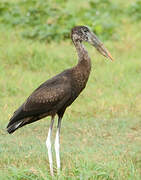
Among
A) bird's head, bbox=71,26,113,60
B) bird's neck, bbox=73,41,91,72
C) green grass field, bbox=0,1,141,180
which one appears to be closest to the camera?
green grass field, bbox=0,1,141,180

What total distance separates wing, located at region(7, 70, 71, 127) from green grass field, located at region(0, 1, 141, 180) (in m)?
0.52

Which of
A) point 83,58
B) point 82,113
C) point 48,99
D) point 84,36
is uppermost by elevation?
point 84,36

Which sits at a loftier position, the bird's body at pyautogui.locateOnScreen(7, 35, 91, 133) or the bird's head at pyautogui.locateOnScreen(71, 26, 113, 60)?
the bird's head at pyautogui.locateOnScreen(71, 26, 113, 60)

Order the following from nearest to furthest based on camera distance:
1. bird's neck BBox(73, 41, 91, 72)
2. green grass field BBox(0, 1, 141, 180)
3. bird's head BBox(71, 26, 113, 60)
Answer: green grass field BBox(0, 1, 141, 180) < bird's neck BBox(73, 41, 91, 72) < bird's head BBox(71, 26, 113, 60)

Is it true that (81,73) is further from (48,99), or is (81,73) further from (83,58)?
(48,99)

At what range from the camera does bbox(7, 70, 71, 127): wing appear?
5.61 meters

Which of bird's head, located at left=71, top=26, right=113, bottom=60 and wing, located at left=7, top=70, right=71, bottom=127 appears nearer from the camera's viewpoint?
wing, located at left=7, top=70, right=71, bottom=127

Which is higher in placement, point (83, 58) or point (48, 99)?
point (83, 58)

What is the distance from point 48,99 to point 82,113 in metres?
2.25

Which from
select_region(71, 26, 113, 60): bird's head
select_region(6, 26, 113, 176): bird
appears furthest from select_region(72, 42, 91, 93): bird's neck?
select_region(71, 26, 113, 60): bird's head


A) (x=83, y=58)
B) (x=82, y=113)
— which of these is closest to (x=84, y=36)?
(x=83, y=58)

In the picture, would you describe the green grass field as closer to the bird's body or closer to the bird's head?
the bird's body

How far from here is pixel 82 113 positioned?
25.9 feet

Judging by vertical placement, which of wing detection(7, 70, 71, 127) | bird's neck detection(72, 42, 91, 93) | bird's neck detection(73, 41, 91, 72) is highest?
bird's neck detection(73, 41, 91, 72)
